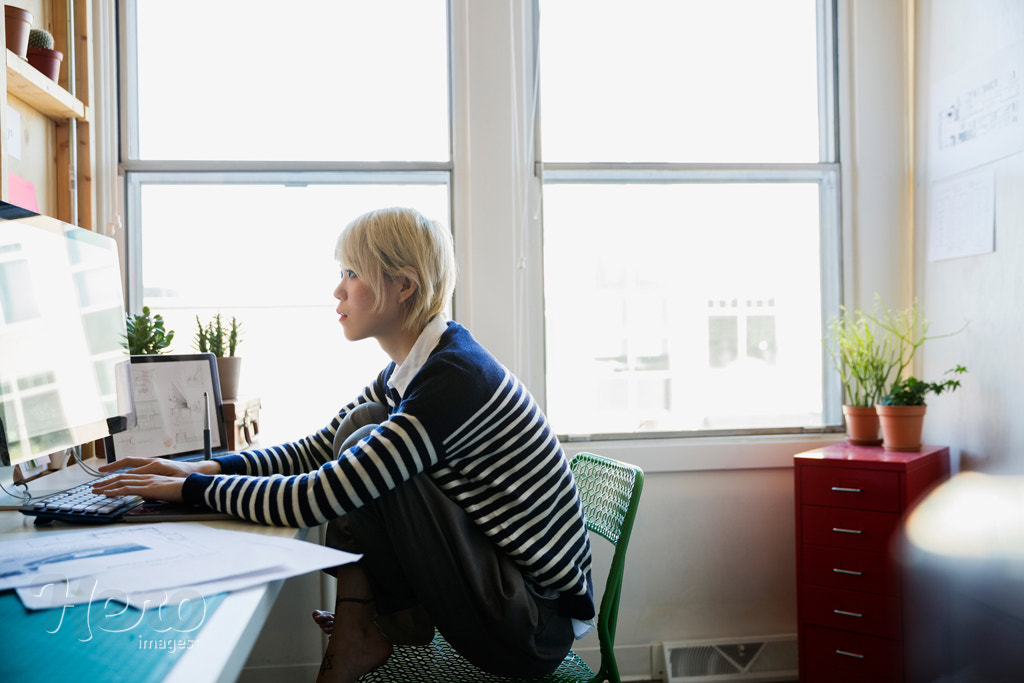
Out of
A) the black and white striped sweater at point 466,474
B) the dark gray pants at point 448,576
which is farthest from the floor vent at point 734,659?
the dark gray pants at point 448,576

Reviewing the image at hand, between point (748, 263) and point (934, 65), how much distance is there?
31.6 inches

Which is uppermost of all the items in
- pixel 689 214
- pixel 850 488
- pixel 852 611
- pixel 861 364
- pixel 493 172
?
pixel 493 172

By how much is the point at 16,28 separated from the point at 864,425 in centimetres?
239

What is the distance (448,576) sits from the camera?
4.14 ft

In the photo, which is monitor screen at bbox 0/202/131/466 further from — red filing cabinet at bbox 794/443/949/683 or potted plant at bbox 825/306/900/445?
potted plant at bbox 825/306/900/445

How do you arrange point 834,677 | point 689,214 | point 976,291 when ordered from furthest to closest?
1. point 689,214
2. point 976,291
3. point 834,677

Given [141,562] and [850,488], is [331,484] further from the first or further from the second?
[850,488]

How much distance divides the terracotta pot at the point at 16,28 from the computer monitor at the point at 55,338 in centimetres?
55

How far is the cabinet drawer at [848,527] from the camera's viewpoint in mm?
2006

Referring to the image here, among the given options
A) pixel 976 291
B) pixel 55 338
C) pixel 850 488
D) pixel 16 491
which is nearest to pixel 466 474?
pixel 55 338

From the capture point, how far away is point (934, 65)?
2.37 meters

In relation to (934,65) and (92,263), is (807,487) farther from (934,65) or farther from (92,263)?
(92,263)

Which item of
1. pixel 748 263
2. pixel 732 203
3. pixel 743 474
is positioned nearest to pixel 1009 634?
pixel 743 474

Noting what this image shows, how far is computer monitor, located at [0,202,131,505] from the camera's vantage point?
1.09 meters
